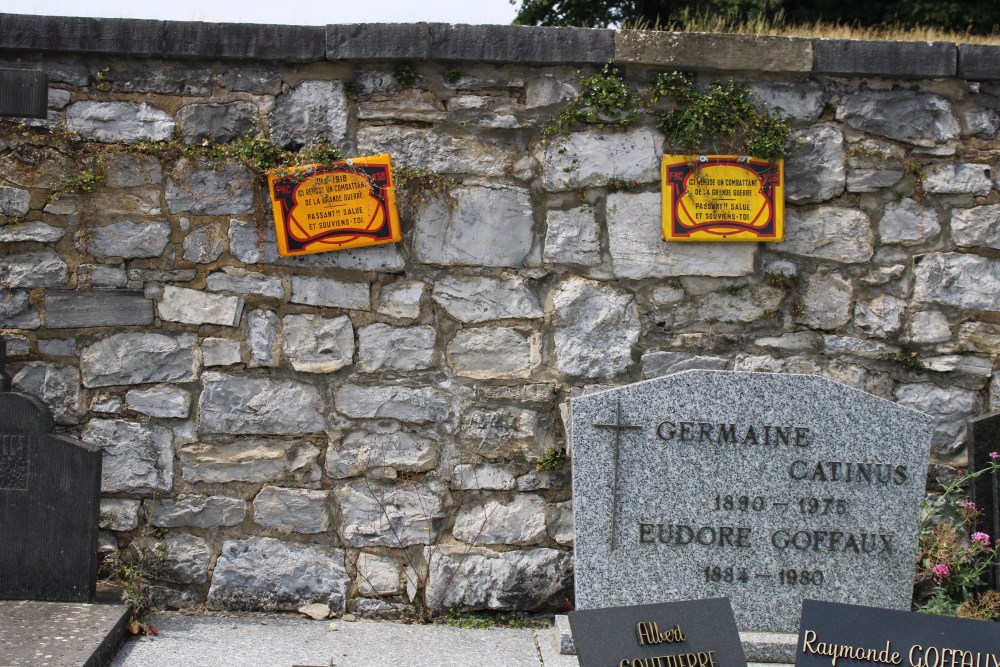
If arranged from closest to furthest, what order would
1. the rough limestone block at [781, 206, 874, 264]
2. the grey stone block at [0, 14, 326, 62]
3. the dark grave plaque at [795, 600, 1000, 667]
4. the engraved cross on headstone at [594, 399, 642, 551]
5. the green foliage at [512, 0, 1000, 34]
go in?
1. the dark grave plaque at [795, 600, 1000, 667]
2. the engraved cross on headstone at [594, 399, 642, 551]
3. the grey stone block at [0, 14, 326, 62]
4. the rough limestone block at [781, 206, 874, 264]
5. the green foliage at [512, 0, 1000, 34]

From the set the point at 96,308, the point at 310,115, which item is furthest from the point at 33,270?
the point at 310,115

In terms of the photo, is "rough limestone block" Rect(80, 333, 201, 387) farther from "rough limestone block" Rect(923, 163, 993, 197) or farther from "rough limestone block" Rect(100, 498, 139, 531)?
"rough limestone block" Rect(923, 163, 993, 197)

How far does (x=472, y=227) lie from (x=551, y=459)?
1020 mm

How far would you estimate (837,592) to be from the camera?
150 inches

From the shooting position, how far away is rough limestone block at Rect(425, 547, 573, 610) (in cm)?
419

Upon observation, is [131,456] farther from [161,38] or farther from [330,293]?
[161,38]

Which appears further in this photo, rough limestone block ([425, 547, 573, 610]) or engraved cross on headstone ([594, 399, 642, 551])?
rough limestone block ([425, 547, 573, 610])

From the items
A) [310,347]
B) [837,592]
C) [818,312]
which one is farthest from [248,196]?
[837,592]

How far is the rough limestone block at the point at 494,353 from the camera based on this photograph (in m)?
4.21

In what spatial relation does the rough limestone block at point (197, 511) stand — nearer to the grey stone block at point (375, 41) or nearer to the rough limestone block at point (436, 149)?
the rough limestone block at point (436, 149)

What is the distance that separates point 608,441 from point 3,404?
2.30 m

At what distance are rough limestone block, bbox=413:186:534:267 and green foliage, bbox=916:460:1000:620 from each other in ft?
6.48

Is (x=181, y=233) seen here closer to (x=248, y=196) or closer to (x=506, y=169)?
(x=248, y=196)

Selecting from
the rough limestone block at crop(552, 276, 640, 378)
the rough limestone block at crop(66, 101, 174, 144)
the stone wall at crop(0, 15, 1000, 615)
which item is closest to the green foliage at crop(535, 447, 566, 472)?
the stone wall at crop(0, 15, 1000, 615)
